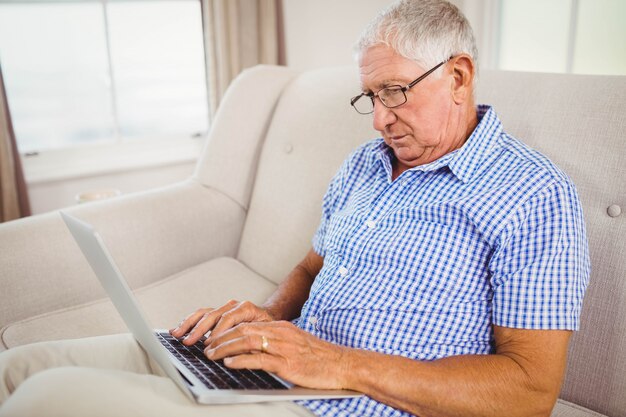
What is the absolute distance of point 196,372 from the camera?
0.88 meters

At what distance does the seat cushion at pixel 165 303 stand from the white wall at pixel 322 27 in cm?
178

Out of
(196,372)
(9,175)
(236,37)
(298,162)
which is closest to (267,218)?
(298,162)

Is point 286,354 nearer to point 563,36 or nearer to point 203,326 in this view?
point 203,326

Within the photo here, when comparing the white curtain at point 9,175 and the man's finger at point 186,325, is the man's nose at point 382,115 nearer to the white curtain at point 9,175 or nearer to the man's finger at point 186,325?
the man's finger at point 186,325

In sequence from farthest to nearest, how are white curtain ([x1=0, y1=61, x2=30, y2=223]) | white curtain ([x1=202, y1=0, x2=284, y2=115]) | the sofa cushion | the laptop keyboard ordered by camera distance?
white curtain ([x1=202, y1=0, x2=284, y2=115]) → white curtain ([x1=0, y1=61, x2=30, y2=223]) → the sofa cushion → the laptop keyboard

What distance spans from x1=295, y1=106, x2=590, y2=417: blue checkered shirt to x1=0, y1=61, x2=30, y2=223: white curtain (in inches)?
68.6

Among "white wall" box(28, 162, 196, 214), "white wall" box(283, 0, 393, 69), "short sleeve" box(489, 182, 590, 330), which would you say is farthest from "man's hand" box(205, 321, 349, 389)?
"white wall" box(283, 0, 393, 69)

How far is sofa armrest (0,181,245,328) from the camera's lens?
4.58 ft

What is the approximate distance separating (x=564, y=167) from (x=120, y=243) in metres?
1.16

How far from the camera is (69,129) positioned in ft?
9.12

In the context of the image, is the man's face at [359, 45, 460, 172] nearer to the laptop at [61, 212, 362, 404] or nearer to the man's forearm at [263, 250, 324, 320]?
the man's forearm at [263, 250, 324, 320]

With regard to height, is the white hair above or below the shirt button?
above

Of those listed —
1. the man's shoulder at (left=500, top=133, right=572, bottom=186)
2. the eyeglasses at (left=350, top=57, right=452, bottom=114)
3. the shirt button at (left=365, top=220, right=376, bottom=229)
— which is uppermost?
the eyeglasses at (left=350, top=57, right=452, bottom=114)

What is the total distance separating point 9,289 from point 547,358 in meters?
1.24
